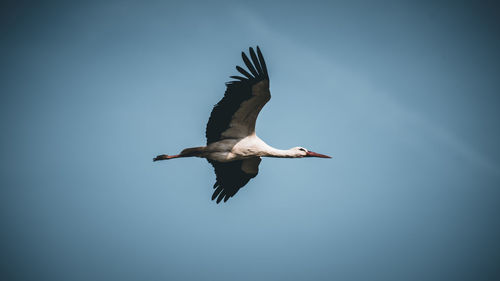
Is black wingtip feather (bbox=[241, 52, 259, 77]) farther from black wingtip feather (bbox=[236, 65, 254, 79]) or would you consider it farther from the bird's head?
the bird's head

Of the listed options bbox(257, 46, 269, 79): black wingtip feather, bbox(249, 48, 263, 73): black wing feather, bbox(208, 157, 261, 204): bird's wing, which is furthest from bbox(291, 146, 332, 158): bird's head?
bbox(249, 48, 263, 73): black wing feather

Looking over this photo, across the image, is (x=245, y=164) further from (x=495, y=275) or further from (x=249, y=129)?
(x=495, y=275)

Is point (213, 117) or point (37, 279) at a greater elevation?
point (213, 117)

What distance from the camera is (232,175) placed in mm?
7641

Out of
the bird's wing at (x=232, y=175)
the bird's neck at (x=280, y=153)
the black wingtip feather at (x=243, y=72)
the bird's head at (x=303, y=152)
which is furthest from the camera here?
the bird's wing at (x=232, y=175)

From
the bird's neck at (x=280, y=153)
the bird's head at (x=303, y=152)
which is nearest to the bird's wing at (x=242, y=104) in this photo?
the bird's neck at (x=280, y=153)

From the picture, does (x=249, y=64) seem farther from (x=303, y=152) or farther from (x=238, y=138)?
(x=303, y=152)

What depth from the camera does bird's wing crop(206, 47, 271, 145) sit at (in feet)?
19.3

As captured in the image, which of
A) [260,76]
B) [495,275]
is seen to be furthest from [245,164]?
[495,275]

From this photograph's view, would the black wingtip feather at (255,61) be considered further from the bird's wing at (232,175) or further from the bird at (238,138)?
the bird's wing at (232,175)

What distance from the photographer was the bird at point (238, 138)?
5.99m

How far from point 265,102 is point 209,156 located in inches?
65.6

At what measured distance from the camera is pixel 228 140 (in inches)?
272

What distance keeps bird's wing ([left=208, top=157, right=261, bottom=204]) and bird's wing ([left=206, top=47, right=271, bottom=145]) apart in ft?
2.89
